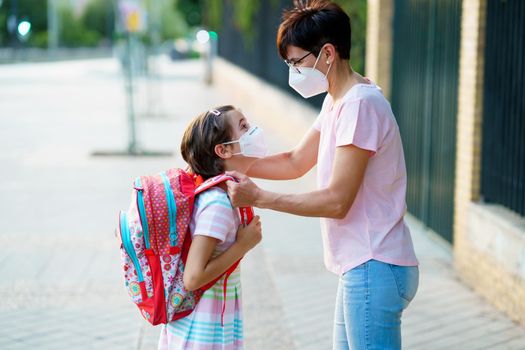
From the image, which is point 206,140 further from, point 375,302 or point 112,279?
point 112,279

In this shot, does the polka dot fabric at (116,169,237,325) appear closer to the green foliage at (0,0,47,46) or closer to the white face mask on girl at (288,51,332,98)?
the white face mask on girl at (288,51,332,98)

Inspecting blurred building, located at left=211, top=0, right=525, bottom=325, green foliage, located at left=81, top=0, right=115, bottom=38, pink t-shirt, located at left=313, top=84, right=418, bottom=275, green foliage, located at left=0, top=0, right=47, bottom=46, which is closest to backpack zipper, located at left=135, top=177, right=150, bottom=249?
pink t-shirt, located at left=313, top=84, right=418, bottom=275

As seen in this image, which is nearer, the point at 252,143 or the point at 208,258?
the point at 208,258

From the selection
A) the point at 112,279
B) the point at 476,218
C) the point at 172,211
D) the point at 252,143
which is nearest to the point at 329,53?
the point at 252,143

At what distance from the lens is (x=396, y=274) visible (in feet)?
10.3

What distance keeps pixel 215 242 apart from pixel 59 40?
58.4m

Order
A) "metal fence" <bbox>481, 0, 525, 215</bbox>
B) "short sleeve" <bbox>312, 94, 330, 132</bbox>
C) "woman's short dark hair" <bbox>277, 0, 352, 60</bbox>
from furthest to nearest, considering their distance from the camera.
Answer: "metal fence" <bbox>481, 0, 525, 215</bbox> → "short sleeve" <bbox>312, 94, 330, 132</bbox> → "woman's short dark hair" <bbox>277, 0, 352, 60</bbox>

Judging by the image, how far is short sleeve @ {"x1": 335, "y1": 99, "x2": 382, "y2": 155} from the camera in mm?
2996

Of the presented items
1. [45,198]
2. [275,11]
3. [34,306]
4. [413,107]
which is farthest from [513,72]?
[275,11]

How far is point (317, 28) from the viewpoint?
10.0 feet

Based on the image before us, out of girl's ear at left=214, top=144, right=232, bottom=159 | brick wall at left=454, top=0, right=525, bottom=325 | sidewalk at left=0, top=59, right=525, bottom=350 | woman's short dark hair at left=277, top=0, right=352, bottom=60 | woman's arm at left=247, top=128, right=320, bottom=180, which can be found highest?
woman's short dark hair at left=277, top=0, right=352, bottom=60

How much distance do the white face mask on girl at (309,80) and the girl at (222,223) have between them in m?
0.24

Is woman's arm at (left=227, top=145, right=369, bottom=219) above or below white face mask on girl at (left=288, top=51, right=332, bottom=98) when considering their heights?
below

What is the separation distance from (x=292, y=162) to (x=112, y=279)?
11.8 ft
